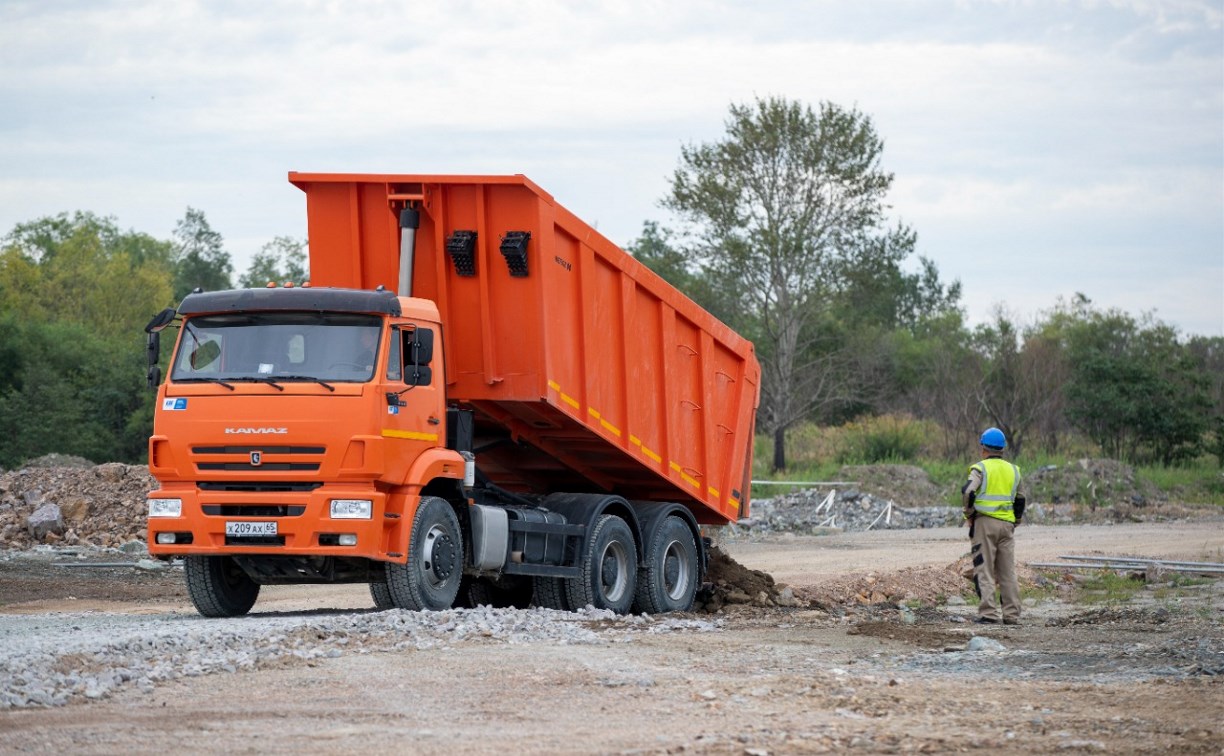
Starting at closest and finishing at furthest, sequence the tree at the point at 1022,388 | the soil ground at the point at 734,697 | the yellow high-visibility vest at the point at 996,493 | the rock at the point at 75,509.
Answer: the soil ground at the point at 734,697 < the yellow high-visibility vest at the point at 996,493 < the rock at the point at 75,509 < the tree at the point at 1022,388

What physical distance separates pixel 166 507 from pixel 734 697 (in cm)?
526

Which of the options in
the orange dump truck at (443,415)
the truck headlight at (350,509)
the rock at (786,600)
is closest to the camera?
the truck headlight at (350,509)

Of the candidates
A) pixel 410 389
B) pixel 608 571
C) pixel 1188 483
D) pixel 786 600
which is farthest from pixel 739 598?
pixel 1188 483

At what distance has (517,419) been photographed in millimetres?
13734

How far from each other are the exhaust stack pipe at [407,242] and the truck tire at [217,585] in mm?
2718

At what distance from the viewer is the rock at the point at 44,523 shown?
85.2 feet

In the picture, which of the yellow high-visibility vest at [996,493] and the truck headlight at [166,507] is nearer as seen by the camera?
the truck headlight at [166,507]

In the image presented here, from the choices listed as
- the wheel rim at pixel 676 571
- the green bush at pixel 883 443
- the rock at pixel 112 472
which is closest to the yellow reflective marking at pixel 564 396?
the wheel rim at pixel 676 571

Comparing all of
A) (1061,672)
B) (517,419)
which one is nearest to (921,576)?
(517,419)

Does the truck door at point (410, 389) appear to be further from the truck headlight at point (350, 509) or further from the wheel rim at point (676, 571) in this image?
the wheel rim at point (676, 571)

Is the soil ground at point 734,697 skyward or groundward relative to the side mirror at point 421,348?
groundward

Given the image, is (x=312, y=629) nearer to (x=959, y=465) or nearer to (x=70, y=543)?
(x=70, y=543)

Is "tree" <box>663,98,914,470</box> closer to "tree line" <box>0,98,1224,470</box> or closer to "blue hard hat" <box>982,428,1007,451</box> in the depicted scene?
"tree line" <box>0,98,1224,470</box>

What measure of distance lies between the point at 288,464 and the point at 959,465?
3212cm
